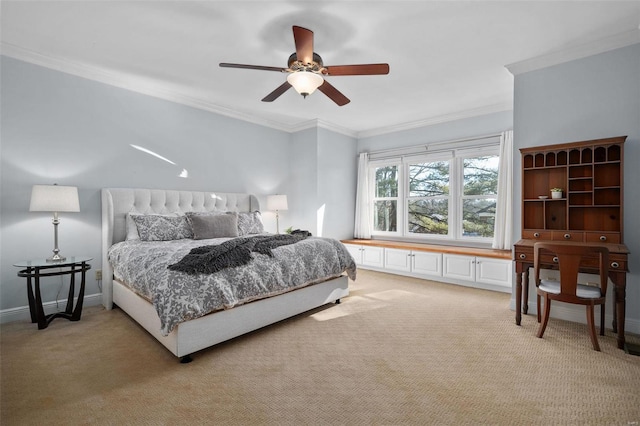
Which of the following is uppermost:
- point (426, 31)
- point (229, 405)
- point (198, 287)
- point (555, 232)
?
point (426, 31)

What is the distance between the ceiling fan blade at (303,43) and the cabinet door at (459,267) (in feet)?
11.4

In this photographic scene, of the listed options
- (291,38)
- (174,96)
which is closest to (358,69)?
(291,38)

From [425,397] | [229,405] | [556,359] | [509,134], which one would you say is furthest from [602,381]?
[509,134]

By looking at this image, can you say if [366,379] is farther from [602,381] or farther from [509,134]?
[509,134]

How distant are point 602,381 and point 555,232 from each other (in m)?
1.57

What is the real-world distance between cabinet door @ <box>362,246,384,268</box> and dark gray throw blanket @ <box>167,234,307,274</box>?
273 cm

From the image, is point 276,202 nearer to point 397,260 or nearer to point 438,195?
point 397,260

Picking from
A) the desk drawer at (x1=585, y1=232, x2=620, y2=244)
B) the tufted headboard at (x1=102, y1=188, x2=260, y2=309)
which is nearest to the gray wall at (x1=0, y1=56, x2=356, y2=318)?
the tufted headboard at (x1=102, y1=188, x2=260, y2=309)

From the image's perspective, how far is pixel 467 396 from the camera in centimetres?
190

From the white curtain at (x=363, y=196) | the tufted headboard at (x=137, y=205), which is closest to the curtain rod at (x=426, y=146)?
the white curtain at (x=363, y=196)

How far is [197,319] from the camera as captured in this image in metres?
2.34

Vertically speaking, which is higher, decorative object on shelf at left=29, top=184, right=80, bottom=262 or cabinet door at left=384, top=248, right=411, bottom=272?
decorative object on shelf at left=29, top=184, right=80, bottom=262

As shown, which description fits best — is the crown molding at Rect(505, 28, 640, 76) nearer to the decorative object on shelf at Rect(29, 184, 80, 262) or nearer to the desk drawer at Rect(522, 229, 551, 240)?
the desk drawer at Rect(522, 229, 551, 240)

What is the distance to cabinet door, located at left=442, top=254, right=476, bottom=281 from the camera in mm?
4434
